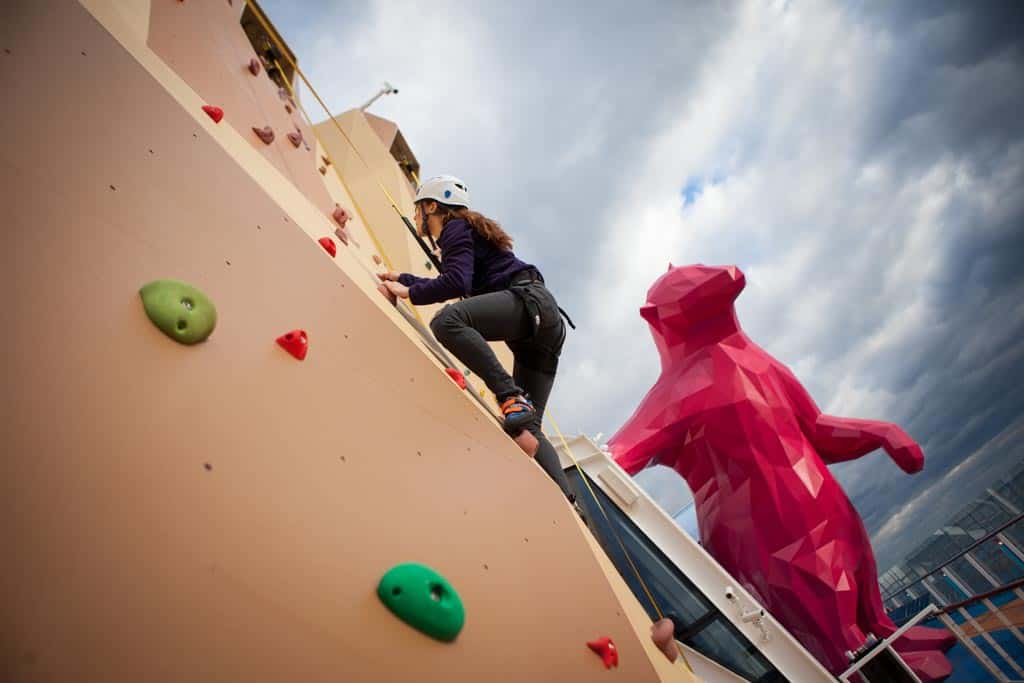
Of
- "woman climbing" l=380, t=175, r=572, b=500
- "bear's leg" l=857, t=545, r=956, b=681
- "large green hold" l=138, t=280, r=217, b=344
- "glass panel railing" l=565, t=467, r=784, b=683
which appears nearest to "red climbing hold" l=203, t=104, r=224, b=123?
"woman climbing" l=380, t=175, r=572, b=500

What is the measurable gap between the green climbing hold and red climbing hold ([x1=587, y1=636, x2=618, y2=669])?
0.32 m

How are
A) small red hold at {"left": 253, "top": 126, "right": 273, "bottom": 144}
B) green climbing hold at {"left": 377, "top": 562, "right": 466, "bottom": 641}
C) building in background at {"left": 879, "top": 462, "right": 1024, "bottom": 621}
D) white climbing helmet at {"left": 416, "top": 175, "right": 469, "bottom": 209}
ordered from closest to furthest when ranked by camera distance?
green climbing hold at {"left": 377, "top": 562, "right": 466, "bottom": 641}, small red hold at {"left": 253, "top": 126, "right": 273, "bottom": 144}, white climbing helmet at {"left": 416, "top": 175, "right": 469, "bottom": 209}, building in background at {"left": 879, "top": 462, "right": 1024, "bottom": 621}

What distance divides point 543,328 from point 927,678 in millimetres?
3276

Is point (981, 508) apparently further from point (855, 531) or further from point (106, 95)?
point (106, 95)

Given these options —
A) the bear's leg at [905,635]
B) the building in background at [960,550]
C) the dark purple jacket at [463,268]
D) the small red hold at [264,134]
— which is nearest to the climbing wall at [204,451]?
the dark purple jacket at [463,268]

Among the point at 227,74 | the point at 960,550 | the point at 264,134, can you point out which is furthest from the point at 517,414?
the point at 960,550

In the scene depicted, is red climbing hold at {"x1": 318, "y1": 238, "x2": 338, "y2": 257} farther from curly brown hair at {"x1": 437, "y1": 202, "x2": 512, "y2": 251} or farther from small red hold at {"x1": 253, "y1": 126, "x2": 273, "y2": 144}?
small red hold at {"x1": 253, "y1": 126, "x2": 273, "y2": 144}

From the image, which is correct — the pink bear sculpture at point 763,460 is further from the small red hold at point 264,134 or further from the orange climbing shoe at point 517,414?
the small red hold at point 264,134

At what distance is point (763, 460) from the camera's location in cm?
312

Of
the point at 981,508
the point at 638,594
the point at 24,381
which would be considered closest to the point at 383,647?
the point at 24,381

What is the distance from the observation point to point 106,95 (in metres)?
0.71

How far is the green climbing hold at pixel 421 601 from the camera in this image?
49 centimetres

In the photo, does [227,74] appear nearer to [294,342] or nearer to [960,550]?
[294,342]

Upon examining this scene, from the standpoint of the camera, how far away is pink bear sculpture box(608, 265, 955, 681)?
277cm
